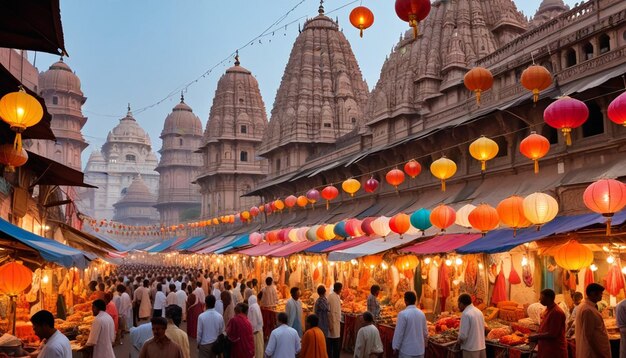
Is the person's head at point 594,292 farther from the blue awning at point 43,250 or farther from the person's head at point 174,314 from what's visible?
the blue awning at point 43,250

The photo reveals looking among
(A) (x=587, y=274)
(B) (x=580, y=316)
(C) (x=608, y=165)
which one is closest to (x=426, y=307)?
(A) (x=587, y=274)

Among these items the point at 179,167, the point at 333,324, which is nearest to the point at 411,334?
the point at 333,324

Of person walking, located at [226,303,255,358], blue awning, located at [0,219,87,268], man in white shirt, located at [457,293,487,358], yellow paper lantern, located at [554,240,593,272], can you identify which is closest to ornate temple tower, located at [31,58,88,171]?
blue awning, located at [0,219,87,268]

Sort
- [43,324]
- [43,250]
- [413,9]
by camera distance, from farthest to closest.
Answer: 1. [413,9]
2. [43,250]
3. [43,324]

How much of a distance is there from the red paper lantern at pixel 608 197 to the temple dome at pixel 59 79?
177 feet

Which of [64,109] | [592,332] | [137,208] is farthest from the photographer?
[137,208]

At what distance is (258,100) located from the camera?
6022 centimetres

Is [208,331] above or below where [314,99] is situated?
below

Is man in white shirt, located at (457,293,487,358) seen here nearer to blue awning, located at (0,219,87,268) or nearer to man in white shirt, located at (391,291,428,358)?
man in white shirt, located at (391,291,428,358)

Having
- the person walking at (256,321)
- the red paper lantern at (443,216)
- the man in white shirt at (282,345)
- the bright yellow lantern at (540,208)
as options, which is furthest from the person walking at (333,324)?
the bright yellow lantern at (540,208)

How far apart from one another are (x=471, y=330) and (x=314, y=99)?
37016 millimetres

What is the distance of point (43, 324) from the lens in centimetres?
571

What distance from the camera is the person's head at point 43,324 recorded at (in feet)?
18.6

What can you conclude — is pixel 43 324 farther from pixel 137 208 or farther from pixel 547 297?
pixel 137 208
